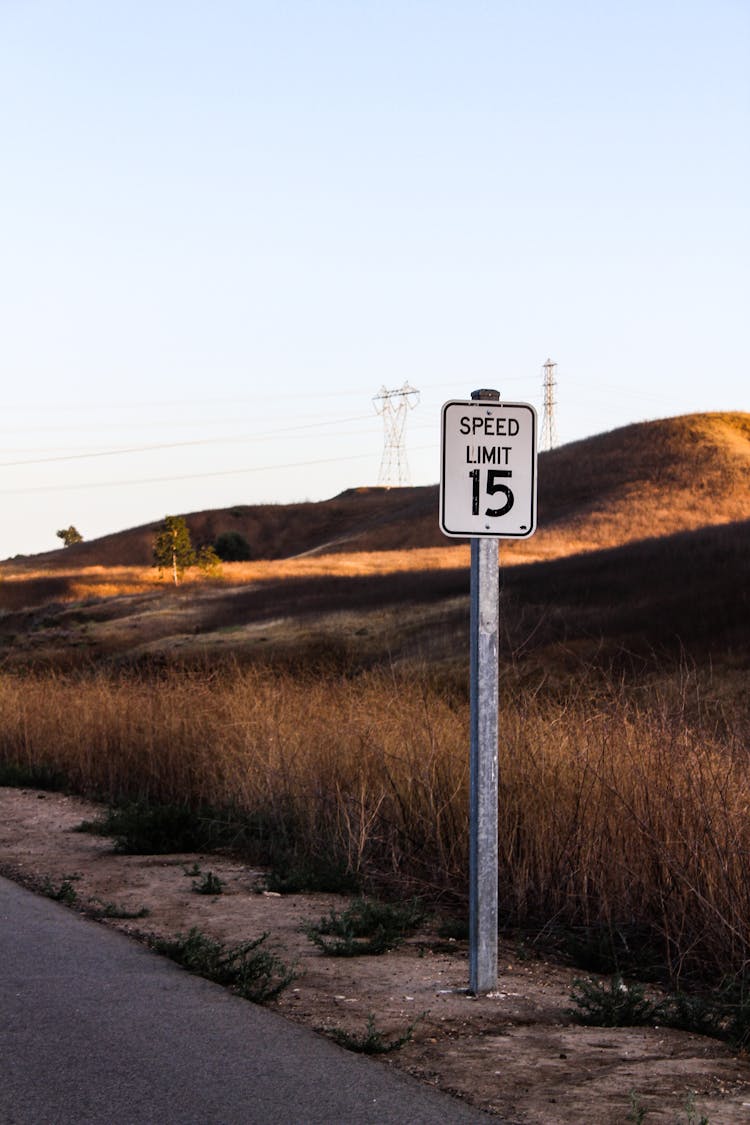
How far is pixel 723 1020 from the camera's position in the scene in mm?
6465

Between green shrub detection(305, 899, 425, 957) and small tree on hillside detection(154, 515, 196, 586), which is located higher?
small tree on hillside detection(154, 515, 196, 586)

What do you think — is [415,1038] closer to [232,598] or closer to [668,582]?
[668,582]

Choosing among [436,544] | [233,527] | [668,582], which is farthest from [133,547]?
[668,582]

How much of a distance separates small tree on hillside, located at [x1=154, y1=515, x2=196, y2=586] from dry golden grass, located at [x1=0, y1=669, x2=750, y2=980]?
249 ft

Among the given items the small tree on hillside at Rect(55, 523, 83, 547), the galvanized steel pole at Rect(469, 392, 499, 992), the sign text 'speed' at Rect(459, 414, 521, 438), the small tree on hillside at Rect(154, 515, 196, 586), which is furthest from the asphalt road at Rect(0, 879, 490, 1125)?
the small tree on hillside at Rect(55, 523, 83, 547)

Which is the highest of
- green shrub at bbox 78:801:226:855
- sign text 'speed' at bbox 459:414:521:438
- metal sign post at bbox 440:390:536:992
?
sign text 'speed' at bbox 459:414:521:438

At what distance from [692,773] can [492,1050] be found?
3.37 meters

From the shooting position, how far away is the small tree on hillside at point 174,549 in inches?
3585

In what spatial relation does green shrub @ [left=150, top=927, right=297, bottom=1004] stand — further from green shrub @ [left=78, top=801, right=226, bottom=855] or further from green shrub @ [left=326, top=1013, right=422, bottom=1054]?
green shrub @ [left=78, top=801, right=226, bottom=855]

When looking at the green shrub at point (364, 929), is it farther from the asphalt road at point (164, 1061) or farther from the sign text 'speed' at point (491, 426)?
the sign text 'speed' at point (491, 426)

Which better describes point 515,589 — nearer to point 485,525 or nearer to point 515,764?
point 515,764

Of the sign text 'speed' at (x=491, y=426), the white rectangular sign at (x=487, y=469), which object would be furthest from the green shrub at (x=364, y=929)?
the sign text 'speed' at (x=491, y=426)

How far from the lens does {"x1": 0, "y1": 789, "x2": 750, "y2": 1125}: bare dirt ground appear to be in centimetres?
534

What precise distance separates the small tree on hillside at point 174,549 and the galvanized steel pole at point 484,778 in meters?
84.6
